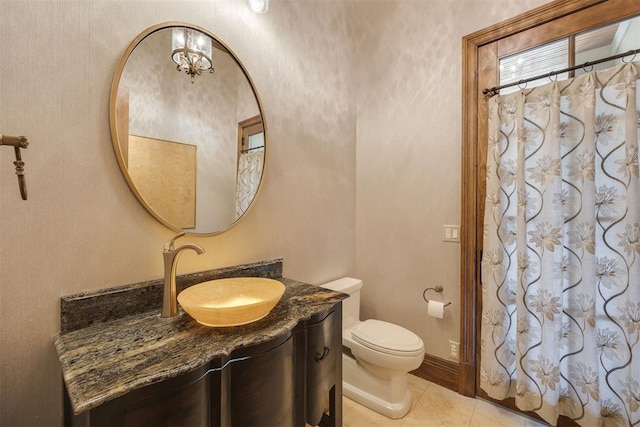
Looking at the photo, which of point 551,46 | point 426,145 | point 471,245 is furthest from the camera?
point 426,145

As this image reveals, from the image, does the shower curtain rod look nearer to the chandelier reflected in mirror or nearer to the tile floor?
the chandelier reflected in mirror

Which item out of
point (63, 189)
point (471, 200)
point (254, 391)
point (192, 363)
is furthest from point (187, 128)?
point (471, 200)

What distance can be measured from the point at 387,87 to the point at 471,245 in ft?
4.47

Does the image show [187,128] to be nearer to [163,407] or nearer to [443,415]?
[163,407]

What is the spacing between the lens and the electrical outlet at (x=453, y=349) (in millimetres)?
1898

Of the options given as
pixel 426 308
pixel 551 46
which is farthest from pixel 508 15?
pixel 426 308

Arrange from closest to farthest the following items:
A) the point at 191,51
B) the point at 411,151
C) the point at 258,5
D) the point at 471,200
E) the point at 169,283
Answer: the point at 169,283 → the point at 191,51 → the point at 258,5 → the point at 471,200 → the point at 411,151

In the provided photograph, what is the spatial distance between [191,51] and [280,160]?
72cm

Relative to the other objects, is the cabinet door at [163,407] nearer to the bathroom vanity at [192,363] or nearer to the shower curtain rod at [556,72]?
the bathroom vanity at [192,363]

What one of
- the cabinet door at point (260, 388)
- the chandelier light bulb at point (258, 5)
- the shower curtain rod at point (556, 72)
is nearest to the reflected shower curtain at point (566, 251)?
the shower curtain rod at point (556, 72)

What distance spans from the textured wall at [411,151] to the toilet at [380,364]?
39 centimetres

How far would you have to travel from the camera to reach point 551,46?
1592 mm

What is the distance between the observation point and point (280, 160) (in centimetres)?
176

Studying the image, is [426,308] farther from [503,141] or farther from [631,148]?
[631,148]
